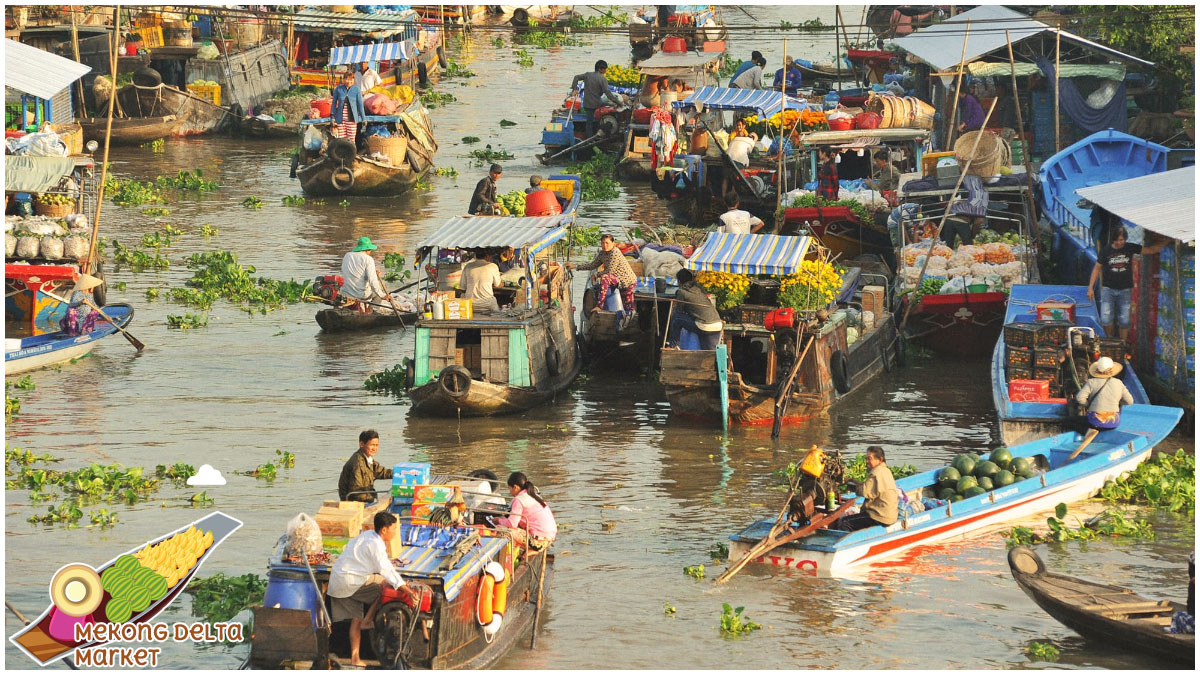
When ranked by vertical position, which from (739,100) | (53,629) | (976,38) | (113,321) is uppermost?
(976,38)

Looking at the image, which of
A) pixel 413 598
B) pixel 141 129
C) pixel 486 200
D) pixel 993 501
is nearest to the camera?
pixel 413 598

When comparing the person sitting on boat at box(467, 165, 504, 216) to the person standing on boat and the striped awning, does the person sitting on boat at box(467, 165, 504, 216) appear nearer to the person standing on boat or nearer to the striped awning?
the striped awning

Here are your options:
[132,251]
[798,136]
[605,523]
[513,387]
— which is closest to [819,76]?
[798,136]

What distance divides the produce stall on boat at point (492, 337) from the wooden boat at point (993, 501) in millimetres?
5069

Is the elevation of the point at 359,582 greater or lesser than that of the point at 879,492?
greater

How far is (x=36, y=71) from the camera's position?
77.0ft

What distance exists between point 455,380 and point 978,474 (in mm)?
5801

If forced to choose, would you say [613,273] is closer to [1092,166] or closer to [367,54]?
A: [1092,166]

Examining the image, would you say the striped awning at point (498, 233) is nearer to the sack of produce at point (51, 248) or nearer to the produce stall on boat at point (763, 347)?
the produce stall on boat at point (763, 347)

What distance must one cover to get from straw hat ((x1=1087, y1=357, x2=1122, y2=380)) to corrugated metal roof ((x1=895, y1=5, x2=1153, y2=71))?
13593 mm

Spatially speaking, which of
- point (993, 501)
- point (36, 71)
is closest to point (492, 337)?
point (993, 501)

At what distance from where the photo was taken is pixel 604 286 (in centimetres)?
2008

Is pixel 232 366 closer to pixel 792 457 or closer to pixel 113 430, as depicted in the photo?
pixel 113 430

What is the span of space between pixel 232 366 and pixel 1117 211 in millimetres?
10701
